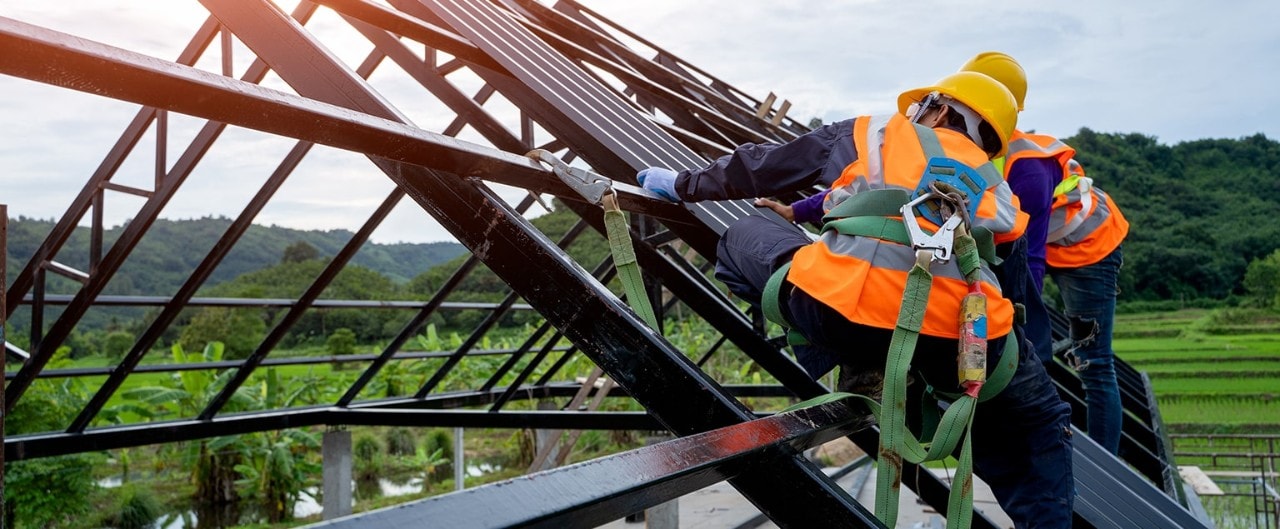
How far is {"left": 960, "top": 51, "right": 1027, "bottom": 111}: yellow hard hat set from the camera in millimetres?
2996

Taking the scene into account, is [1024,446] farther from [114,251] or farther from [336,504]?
[336,504]

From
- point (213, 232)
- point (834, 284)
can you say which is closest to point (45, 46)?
point (834, 284)

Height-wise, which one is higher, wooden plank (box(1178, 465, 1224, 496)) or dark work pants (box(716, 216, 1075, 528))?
wooden plank (box(1178, 465, 1224, 496))

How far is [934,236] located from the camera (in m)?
1.68

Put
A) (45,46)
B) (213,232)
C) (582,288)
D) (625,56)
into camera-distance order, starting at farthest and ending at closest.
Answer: (213,232) → (625,56) → (582,288) → (45,46)

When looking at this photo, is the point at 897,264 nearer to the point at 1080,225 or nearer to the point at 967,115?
the point at 967,115

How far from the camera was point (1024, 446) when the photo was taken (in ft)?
7.30

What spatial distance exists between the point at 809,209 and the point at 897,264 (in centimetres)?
76

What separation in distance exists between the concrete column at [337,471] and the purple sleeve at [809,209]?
5.87m

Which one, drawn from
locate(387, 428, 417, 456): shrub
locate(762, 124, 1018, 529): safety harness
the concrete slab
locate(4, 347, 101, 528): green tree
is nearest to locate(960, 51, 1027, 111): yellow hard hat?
locate(762, 124, 1018, 529): safety harness

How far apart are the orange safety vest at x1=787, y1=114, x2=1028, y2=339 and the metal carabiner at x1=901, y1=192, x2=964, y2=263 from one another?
Answer: 0.04m

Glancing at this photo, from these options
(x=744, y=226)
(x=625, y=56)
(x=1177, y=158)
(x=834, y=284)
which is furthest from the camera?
(x=1177, y=158)

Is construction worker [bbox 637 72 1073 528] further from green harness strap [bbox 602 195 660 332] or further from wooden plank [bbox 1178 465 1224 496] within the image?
wooden plank [bbox 1178 465 1224 496]

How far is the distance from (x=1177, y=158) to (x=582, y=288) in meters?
62.0
